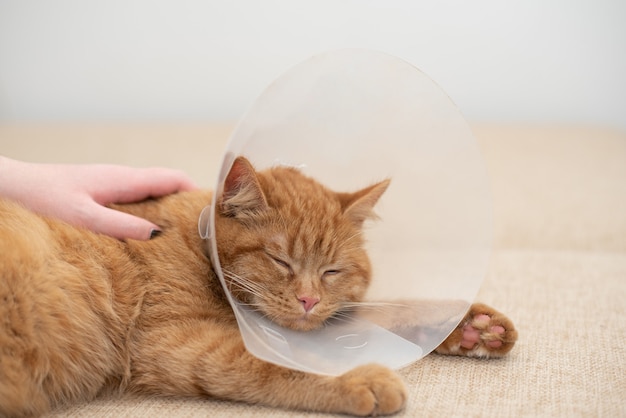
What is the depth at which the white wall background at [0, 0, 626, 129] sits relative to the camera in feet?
12.4

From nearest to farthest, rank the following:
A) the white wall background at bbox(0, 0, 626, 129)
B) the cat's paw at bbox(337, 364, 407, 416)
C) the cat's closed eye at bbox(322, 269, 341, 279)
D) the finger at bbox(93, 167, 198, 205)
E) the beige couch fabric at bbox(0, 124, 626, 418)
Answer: the cat's paw at bbox(337, 364, 407, 416) → the beige couch fabric at bbox(0, 124, 626, 418) → the cat's closed eye at bbox(322, 269, 341, 279) → the finger at bbox(93, 167, 198, 205) → the white wall background at bbox(0, 0, 626, 129)

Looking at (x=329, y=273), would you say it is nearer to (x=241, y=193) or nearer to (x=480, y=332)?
(x=241, y=193)

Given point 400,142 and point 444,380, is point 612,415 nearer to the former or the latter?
point 444,380

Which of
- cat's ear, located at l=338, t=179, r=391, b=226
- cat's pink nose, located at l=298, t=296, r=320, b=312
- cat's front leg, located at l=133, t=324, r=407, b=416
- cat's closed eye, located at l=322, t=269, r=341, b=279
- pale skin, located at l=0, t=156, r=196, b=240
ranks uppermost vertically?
cat's ear, located at l=338, t=179, r=391, b=226

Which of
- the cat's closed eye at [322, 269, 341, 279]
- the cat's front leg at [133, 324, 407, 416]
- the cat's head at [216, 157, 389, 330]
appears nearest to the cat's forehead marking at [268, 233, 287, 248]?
the cat's head at [216, 157, 389, 330]

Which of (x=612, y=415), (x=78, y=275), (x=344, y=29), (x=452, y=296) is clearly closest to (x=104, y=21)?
(x=344, y=29)

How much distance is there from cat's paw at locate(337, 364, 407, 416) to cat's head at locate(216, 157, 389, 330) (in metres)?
0.22

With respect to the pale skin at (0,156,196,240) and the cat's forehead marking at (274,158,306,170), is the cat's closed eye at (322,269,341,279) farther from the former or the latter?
the pale skin at (0,156,196,240)

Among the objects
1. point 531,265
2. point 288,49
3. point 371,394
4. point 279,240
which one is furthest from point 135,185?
point 288,49

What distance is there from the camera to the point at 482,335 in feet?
5.88

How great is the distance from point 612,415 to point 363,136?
0.86 meters

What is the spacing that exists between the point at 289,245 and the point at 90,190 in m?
0.73

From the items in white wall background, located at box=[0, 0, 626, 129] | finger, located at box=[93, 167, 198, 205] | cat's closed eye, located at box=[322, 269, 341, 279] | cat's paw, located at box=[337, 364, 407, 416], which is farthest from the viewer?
white wall background, located at box=[0, 0, 626, 129]

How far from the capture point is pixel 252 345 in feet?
4.77
